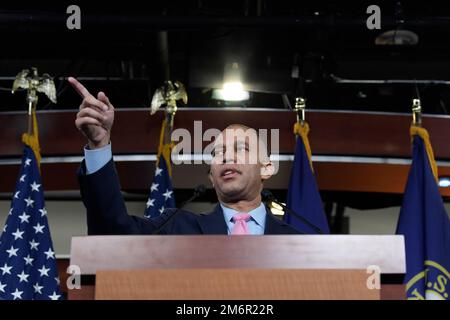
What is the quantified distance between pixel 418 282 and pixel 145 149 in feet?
6.18

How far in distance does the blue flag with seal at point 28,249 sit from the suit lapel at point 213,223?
1.83 metres

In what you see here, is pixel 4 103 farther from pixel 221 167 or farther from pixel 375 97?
pixel 221 167

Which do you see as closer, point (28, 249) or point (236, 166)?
point (236, 166)

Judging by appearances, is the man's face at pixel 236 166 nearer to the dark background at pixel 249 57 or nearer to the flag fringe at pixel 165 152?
the flag fringe at pixel 165 152

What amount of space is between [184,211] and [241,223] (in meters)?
0.17

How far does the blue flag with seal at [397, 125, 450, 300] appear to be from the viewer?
3789 mm

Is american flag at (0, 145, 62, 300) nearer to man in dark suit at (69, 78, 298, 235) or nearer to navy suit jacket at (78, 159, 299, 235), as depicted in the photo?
man in dark suit at (69, 78, 298, 235)

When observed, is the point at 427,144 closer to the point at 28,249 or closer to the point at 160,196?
the point at 160,196

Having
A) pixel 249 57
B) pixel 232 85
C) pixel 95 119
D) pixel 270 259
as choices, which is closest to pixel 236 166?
pixel 95 119

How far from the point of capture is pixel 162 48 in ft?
16.5

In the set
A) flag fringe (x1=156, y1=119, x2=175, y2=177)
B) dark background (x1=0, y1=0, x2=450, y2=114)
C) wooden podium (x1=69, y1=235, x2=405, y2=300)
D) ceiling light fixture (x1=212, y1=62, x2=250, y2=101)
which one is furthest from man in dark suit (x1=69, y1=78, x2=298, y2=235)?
ceiling light fixture (x1=212, y1=62, x2=250, y2=101)

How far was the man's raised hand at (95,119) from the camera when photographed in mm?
1816

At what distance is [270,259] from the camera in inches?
63.5

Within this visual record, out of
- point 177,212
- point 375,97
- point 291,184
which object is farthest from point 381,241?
point 375,97
